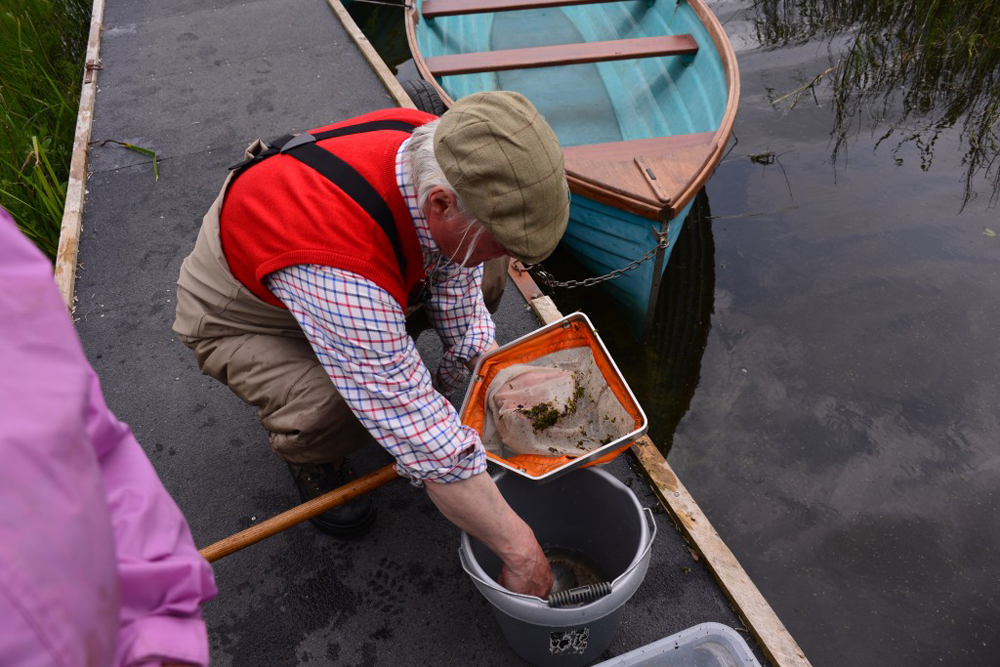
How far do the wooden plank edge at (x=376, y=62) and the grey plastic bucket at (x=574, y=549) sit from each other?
238 cm

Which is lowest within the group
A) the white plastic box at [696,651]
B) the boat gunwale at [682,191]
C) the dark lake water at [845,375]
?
the dark lake water at [845,375]

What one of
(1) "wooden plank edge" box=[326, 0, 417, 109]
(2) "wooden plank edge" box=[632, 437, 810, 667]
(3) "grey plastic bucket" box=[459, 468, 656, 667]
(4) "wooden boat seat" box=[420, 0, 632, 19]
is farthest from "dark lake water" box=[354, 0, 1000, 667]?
(4) "wooden boat seat" box=[420, 0, 632, 19]

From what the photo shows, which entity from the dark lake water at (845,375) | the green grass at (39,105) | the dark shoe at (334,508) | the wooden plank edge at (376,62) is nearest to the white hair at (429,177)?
the dark shoe at (334,508)

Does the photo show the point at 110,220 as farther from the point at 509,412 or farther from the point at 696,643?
the point at 696,643

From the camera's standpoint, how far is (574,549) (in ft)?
7.54

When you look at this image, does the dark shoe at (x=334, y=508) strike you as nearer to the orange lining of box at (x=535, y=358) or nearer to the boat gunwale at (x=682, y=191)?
the orange lining of box at (x=535, y=358)

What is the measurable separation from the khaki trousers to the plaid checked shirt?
0.92ft

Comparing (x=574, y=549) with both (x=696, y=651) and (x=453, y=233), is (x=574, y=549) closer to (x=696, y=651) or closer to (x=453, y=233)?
(x=696, y=651)

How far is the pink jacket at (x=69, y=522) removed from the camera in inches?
27.0

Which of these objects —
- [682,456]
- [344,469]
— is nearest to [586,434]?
[344,469]

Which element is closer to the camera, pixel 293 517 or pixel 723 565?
pixel 293 517

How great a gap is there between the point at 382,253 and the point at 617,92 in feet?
13.5

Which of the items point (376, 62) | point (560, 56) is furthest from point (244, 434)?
point (560, 56)

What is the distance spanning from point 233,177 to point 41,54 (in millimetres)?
4626
